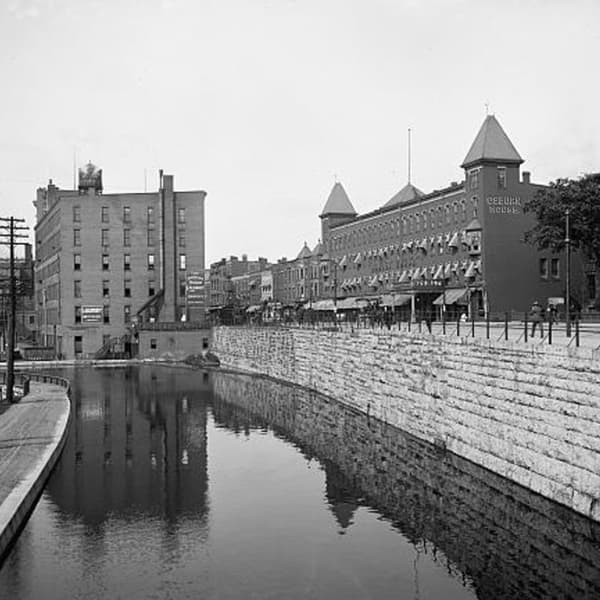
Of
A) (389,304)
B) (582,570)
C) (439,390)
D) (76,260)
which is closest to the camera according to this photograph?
(582,570)

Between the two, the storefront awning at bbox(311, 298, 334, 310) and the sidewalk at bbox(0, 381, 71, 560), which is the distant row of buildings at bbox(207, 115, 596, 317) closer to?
the storefront awning at bbox(311, 298, 334, 310)

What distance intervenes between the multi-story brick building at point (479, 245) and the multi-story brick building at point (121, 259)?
31.1 meters

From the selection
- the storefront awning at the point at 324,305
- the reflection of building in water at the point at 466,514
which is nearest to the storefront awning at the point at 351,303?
the storefront awning at the point at 324,305

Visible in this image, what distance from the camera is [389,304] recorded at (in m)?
83.7

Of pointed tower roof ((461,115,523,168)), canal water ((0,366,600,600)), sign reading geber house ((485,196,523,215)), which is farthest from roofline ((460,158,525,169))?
canal water ((0,366,600,600))

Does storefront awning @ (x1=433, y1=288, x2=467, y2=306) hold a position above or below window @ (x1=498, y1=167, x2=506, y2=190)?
below

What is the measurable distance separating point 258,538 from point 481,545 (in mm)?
6185

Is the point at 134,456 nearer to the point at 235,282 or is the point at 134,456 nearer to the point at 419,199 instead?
the point at 419,199

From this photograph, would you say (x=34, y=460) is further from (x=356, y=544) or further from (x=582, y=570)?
(x=582, y=570)

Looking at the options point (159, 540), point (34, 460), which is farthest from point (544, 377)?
point (34, 460)

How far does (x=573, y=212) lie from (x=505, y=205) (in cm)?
973

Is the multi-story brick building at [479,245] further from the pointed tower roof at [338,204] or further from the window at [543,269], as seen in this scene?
the pointed tower roof at [338,204]

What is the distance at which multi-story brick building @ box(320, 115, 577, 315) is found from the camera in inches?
2677

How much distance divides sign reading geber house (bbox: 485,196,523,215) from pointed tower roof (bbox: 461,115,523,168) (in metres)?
2.98
